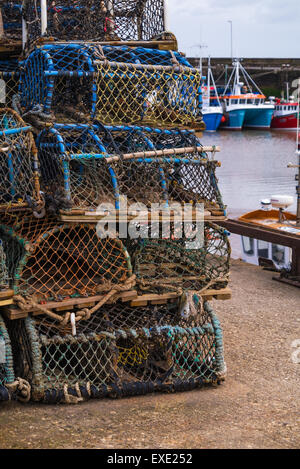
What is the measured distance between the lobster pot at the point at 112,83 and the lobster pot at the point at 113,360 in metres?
1.57

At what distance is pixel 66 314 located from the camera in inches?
175

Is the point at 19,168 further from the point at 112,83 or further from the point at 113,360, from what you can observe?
the point at 113,360

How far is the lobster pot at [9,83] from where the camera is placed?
5433mm

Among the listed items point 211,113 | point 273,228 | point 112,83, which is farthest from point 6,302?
point 211,113

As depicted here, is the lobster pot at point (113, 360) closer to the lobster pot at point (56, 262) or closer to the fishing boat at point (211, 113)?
the lobster pot at point (56, 262)

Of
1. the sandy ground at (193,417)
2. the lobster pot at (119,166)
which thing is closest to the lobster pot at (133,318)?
Result: the sandy ground at (193,417)

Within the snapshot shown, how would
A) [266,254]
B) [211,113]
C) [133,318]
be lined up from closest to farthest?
[133,318], [266,254], [211,113]

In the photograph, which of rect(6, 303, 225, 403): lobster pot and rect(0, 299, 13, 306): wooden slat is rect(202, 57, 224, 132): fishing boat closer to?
rect(6, 303, 225, 403): lobster pot

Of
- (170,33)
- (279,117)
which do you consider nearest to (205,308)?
(170,33)

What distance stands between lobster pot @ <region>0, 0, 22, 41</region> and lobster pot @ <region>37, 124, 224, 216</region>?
7.28ft

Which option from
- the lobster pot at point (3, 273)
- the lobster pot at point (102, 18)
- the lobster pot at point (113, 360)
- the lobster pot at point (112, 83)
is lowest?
the lobster pot at point (113, 360)

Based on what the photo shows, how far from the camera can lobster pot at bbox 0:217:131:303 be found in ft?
14.6

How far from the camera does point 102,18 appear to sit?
5.93m

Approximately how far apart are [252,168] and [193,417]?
25925 millimetres
